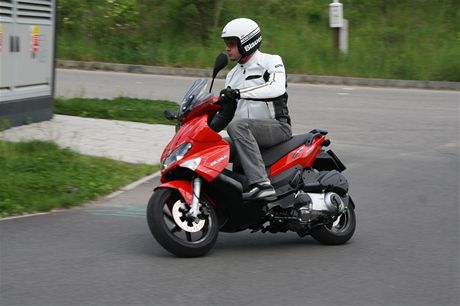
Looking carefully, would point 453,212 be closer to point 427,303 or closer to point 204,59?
point 427,303

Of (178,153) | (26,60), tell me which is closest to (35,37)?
(26,60)

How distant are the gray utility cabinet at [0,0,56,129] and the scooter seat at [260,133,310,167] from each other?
6.01 metres

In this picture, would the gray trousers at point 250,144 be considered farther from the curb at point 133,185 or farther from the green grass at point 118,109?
the green grass at point 118,109

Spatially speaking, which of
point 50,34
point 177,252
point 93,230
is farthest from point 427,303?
point 50,34

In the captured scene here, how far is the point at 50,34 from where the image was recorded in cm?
1385

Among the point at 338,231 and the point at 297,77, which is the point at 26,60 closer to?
the point at 338,231

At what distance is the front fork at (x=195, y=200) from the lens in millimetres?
6551

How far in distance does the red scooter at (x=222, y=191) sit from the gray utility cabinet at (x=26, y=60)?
19.8ft

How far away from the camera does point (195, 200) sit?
259 inches

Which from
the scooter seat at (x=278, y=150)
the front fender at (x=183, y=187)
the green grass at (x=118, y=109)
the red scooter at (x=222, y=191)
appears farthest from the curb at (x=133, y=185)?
the green grass at (x=118, y=109)

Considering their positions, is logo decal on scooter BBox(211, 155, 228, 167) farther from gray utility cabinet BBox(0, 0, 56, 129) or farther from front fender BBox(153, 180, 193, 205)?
gray utility cabinet BBox(0, 0, 56, 129)

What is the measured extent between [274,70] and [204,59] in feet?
53.3

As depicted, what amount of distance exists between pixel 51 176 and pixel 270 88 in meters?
3.36

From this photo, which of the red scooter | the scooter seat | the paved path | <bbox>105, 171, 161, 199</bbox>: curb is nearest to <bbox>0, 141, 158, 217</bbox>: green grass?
<bbox>105, 171, 161, 199</bbox>: curb
